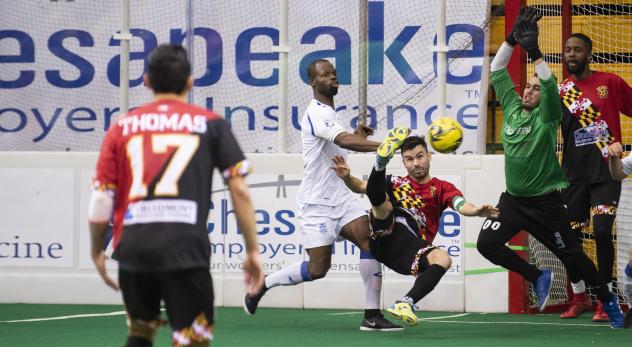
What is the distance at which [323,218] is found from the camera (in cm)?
986

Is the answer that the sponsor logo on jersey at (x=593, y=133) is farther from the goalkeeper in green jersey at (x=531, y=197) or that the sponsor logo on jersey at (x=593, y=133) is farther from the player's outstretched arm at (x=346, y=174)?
the player's outstretched arm at (x=346, y=174)

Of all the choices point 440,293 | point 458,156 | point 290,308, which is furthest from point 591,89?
point 290,308

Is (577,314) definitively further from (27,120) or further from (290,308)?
(27,120)

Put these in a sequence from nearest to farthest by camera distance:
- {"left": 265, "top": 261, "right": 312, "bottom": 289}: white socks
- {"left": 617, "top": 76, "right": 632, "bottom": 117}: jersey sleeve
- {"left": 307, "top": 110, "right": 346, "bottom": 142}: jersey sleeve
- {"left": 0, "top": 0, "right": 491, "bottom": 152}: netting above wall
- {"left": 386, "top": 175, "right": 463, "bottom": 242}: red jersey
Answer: {"left": 386, "top": 175, "right": 463, "bottom": 242}: red jersey → {"left": 307, "top": 110, "right": 346, "bottom": 142}: jersey sleeve → {"left": 265, "top": 261, "right": 312, "bottom": 289}: white socks → {"left": 617, "top": 76, "right": 632, "bottom": 117}: jersey sleeve → {"left": 0, "top": 0, "right": 491, "bottom": 152}: netting above wall

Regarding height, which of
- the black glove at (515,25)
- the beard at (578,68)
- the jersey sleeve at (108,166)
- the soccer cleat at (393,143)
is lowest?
the jersey sleeve at (108,166)

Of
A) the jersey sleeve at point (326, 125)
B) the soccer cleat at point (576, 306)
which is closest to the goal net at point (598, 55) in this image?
the soccer cleat at point (576, 306)

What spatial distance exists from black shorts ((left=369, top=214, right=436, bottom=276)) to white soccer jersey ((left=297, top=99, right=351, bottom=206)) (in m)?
0.56

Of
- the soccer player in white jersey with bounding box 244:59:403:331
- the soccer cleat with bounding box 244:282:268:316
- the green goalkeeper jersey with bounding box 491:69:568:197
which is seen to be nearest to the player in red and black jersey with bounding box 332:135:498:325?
the soccer player in white jersey with bounding box 244:59:403:331

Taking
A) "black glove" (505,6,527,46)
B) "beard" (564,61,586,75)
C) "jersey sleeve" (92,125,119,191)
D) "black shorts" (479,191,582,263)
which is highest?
"black glove" (505,6,527,46)

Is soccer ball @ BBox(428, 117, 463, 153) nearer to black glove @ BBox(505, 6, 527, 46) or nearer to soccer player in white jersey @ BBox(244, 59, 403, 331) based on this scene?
soccer player in white jersey @ BBox(244, 59, 403, 331)

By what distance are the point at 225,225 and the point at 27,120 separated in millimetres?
3076

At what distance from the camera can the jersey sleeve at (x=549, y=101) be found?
30.8ft

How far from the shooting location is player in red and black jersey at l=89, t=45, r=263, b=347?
5.02 meters

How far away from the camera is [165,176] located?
5.04 m
